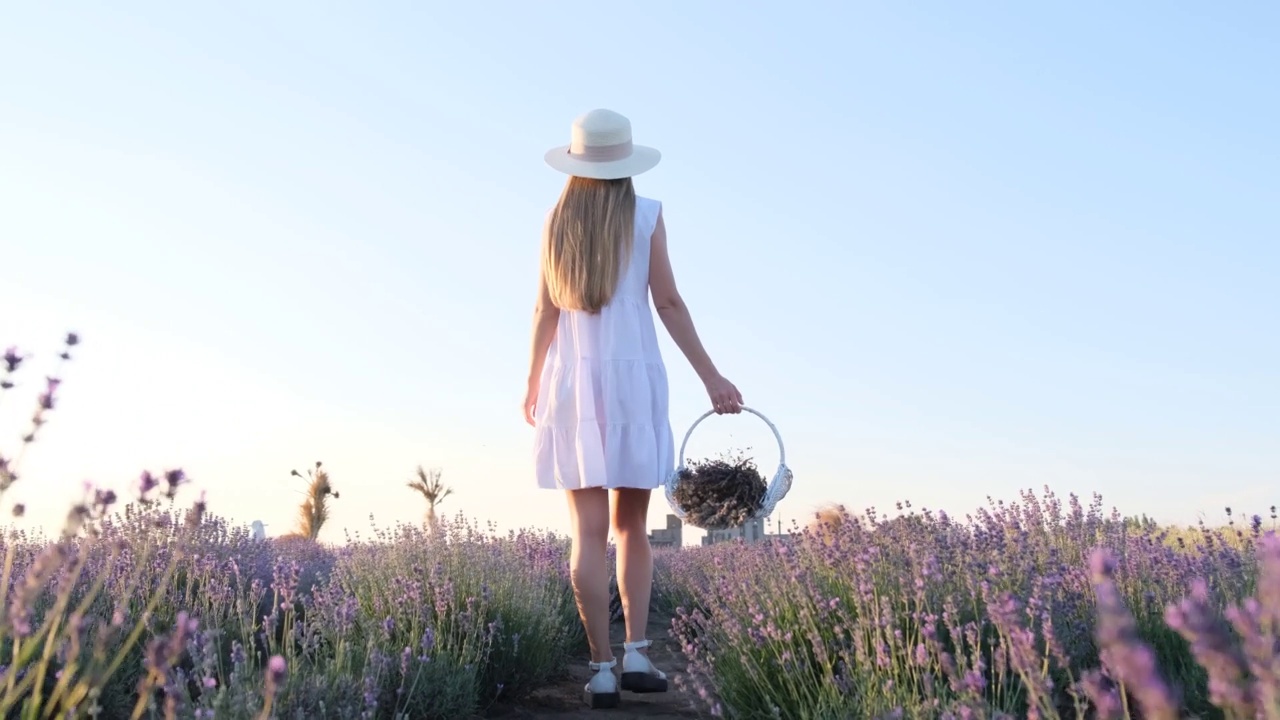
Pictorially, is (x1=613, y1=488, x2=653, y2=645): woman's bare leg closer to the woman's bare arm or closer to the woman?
the woman

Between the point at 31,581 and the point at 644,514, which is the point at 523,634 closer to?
the point at 644,514

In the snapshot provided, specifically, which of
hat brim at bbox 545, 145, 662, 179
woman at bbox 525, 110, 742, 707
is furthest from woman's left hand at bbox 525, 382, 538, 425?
hat brim at bbox 545, 145, 662, 179

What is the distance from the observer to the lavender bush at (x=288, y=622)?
259 centimetres

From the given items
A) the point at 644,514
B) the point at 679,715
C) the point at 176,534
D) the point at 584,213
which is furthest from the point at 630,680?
the point at 176,534

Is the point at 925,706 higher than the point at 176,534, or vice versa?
the point at 176,534

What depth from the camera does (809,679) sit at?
131 inches

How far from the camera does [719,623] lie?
4.23 meters

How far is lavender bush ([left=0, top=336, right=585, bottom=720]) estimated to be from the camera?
102 inches

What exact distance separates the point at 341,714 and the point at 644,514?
1298 millimetres

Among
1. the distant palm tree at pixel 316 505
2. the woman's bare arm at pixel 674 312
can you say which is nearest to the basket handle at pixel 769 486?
the woman's bare arm at pixel 674 312

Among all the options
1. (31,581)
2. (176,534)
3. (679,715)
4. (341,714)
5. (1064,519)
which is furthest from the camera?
(176,534)

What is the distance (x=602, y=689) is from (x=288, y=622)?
105cm

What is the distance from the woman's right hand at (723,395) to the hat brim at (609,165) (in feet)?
2.43

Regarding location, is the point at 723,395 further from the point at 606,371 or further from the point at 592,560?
the point at 592,560
